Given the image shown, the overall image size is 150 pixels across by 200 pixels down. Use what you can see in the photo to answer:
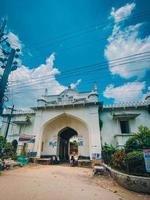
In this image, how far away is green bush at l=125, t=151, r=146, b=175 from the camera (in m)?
6.17

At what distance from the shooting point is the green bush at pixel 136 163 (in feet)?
20.2

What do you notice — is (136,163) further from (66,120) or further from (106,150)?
(66,120)

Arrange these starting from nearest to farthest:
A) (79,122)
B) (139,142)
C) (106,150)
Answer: (139,142)
(106,150)
(79,122)

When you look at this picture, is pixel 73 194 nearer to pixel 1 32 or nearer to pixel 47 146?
pixel 47 146

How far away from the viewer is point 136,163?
6.43 meters

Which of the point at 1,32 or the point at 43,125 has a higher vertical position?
the point at 1,32

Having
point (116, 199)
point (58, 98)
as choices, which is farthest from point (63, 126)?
point (116, 199)

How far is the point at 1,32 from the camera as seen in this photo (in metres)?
→ 14.1

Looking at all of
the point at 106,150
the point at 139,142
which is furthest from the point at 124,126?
the point at 139,142

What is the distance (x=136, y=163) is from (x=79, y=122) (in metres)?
11.6

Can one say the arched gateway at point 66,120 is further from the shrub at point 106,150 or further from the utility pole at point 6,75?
the utility pole at point 6,75

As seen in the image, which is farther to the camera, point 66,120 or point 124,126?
point 66,120

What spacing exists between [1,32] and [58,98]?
9.58m

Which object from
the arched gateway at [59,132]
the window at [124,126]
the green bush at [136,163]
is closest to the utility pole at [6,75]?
the arched gateway at [59,132]
